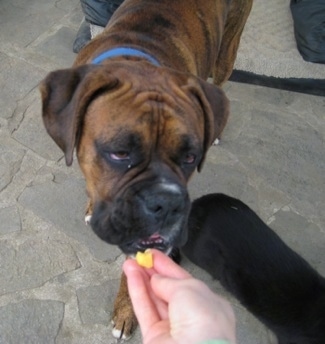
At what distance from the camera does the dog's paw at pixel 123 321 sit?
3174mm

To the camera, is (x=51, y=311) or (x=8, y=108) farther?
(x=8, y=108)

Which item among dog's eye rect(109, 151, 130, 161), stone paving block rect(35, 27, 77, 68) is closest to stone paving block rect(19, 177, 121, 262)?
dog's eye rect(109, 151, 130, 161)

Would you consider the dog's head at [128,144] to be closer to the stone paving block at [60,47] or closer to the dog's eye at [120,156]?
the dog's eye at [120,156]

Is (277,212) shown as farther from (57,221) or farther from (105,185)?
(105,185)

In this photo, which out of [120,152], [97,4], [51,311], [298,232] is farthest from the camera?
[97,4]

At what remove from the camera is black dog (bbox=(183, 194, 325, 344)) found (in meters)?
2.94

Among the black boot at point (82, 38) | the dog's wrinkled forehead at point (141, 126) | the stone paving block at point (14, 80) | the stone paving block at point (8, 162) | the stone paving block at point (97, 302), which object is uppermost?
the dog's wrinkled forehead at point (141, 126)

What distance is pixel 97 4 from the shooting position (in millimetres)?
4695

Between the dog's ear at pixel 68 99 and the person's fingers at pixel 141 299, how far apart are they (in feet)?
2.15

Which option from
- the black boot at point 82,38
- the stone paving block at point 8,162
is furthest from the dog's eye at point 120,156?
the black boot at point 82,38

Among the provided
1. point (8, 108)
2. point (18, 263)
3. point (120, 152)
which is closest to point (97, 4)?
point (8, 108)

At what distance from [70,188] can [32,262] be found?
63 centimetres

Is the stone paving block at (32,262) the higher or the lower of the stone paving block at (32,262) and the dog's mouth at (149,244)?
the lower

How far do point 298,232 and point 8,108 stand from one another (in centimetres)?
236
